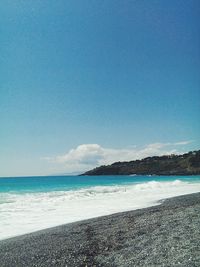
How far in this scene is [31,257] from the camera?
979 centimetres

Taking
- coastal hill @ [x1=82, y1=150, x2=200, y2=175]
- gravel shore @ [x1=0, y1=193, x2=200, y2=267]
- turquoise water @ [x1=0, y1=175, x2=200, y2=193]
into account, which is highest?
coastal hill @ [x1=82, y1=150, x2=200, y2=175]

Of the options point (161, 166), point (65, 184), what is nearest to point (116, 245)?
point (65, 184)

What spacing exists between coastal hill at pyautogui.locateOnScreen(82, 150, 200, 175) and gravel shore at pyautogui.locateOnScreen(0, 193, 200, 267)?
12487cm

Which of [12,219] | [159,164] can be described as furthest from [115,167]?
[12,219]

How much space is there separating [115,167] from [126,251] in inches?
7326

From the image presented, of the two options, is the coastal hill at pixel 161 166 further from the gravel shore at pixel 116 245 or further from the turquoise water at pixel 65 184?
the gravel shore at pixel 116 245

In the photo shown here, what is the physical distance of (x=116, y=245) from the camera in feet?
32.9

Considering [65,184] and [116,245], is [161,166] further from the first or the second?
[116,245]

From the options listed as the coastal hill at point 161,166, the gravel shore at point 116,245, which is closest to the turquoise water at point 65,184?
the coastal hill at point 161,166

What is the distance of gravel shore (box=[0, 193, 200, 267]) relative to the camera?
8.38 metres

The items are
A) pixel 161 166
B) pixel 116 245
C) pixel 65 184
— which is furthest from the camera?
pixel 161 166

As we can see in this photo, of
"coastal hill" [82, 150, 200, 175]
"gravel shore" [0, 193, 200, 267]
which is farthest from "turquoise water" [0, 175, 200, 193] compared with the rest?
"gravel shore" [0, 193, 200, 267]

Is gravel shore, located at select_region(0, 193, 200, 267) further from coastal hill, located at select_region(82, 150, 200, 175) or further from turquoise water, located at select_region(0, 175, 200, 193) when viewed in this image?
coastal hill, located at select_region(82, 150, 200, 175)

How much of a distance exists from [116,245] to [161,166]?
15747 centimetres
